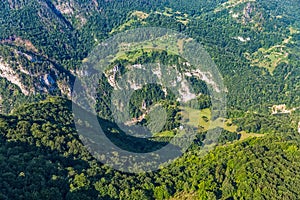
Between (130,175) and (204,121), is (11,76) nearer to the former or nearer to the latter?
(204,121)

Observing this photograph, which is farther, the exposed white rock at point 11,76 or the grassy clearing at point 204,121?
the exposed white rock at point 11,76

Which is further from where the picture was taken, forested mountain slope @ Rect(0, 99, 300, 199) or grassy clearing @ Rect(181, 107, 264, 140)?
grassy clearing @ Rect(181, 107, 264, 140)

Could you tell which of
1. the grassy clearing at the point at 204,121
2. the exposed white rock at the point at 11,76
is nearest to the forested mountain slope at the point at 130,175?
the grassy clearing at the point at 204,121

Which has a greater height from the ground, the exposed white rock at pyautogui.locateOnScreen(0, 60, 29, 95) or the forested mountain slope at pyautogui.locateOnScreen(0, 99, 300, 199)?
the exposed white rock at pyautogui.locateOnScreen(0, 60, 29, 95)

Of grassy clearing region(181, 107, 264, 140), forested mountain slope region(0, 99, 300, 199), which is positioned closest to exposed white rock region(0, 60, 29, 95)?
grassy clearing region(181, 107, 264, 140)

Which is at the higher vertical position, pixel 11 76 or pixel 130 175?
→ pixel 11 76

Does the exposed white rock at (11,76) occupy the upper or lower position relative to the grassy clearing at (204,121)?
upper

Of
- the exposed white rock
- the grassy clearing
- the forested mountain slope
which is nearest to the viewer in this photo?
the forested mountain slope

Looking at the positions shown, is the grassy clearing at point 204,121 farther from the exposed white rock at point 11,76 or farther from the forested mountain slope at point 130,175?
the exposed white rock at point 11,76

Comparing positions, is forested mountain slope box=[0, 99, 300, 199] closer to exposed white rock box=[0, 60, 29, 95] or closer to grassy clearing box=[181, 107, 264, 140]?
grassy clearing box=[181, 107, 264, 140]

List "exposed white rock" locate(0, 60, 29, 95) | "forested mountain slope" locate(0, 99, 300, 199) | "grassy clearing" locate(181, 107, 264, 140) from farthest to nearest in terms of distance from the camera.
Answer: "exposed white rock" locate(0, 60, 29, 95)
"grassy clearing" locate(181, 107, 264, 140)
"forested mountain slope" locate(0, 99, 300, 199)

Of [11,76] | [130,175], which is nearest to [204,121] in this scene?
[130,175]
